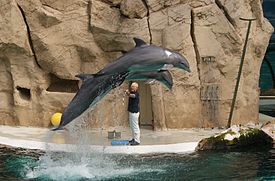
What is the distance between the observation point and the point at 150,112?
12.1m

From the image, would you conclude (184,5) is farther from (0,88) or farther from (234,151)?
(0,88)

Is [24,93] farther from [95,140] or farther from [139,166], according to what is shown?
[139,166]

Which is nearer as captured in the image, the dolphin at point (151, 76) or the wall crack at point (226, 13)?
the dolphin at point (151, 76)

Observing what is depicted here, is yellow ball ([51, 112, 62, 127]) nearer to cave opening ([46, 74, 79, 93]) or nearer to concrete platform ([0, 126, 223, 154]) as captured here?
concrete platform ([0, 126, 223, 154])

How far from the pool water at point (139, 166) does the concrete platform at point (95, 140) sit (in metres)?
0.29

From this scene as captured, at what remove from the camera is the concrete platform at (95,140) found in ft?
31.8

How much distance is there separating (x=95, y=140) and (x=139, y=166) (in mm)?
2015

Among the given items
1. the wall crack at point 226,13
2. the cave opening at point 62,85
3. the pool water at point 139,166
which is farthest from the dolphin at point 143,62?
the cave opening at point 62,85

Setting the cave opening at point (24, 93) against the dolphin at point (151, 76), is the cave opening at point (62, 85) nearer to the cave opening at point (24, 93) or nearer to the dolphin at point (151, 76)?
the cave opening at point (24, 93)

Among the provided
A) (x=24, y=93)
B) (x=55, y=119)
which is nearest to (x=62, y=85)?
(x=24, y=93)

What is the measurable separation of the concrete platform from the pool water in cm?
29

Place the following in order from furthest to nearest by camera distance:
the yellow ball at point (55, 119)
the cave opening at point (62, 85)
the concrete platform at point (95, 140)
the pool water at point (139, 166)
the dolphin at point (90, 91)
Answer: the cave opening at point (62, 85) → the yellow ball at point (55, 119) → the concrete platform at point (95, 140) → the pool water at point (139, 166) → the dolphin at point (90, 91)

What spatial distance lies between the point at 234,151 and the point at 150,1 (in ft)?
11.1

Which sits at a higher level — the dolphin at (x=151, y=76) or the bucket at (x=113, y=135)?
the dolphin at (x=151, y=76)
